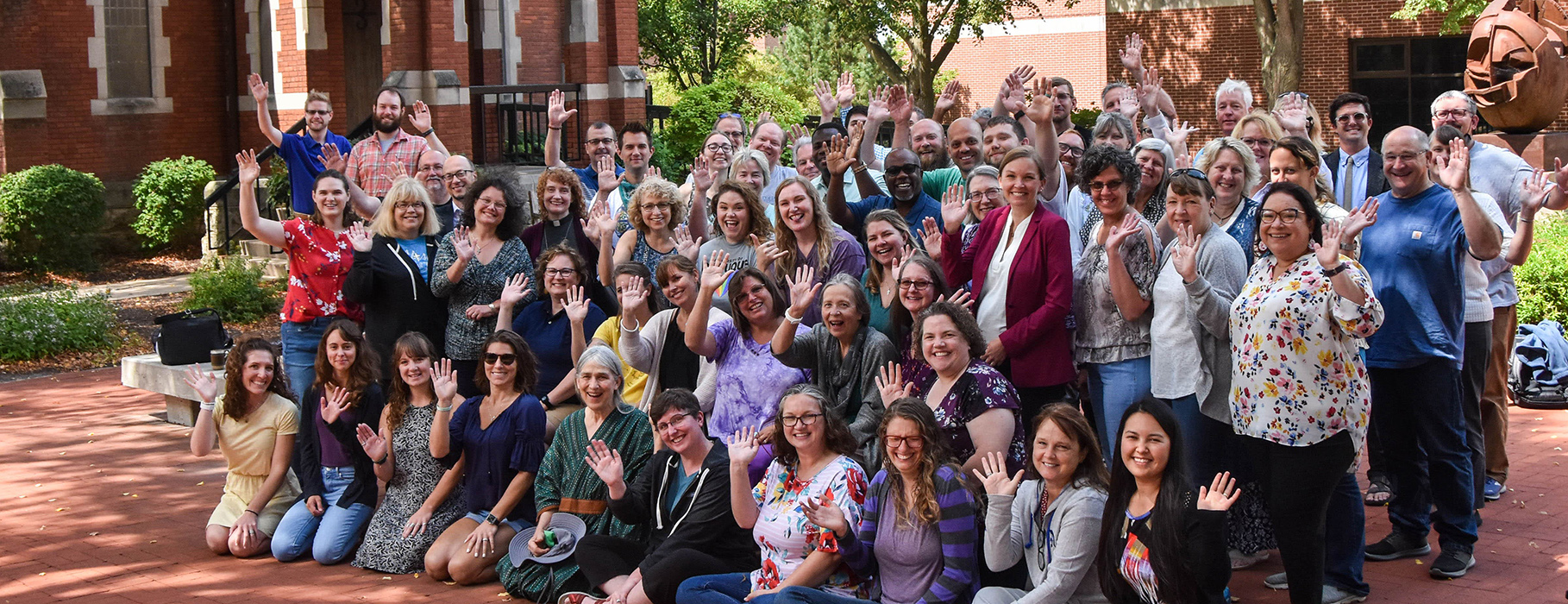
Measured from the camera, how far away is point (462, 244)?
293 inches

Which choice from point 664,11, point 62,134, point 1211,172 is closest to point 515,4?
point 62,134

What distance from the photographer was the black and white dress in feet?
22.8

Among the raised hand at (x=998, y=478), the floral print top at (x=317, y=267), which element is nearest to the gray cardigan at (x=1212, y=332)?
the raised hand at (x=998, y=478)

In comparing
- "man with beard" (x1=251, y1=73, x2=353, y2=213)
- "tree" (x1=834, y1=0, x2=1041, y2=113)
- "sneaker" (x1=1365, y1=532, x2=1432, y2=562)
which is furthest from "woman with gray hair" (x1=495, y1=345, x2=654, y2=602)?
"tree" (x1=834, y1=0, x2=1041, y2=113)

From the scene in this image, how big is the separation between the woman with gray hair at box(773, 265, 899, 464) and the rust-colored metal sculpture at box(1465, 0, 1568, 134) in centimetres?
888

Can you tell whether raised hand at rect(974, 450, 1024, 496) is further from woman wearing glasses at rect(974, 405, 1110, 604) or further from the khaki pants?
the khaki pants

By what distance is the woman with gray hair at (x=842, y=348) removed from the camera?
19.9 ft

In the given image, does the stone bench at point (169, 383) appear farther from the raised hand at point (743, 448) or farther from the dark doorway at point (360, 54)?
the dark doorway at point (360, 54)

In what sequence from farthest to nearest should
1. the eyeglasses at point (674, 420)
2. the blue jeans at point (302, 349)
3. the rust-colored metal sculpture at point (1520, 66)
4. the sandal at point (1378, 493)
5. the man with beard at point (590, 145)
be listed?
the rust-colored metal sculpture at point (1520, 66) → the man with beard at point (590, 145) → the blue jeans at point (302, 349) → the sandal at point (1378, 493) → the eyeglasses at point (674, 420)

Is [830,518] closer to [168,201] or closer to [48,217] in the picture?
[48,217]

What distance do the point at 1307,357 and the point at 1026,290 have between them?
135cm

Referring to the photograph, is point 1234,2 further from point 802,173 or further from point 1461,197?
point 1461,197

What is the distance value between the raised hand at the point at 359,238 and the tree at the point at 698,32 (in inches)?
917

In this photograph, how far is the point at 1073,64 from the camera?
3547 centimetres
